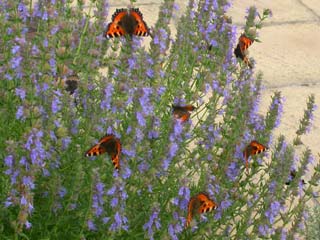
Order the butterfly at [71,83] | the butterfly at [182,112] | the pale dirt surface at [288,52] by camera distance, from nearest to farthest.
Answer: the butterfly at [182,112], the butterfly at [71,83], the pale dirt surface at [288,52]

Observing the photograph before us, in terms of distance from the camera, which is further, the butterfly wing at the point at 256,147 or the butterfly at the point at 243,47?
the butterfly at the point at 243,47

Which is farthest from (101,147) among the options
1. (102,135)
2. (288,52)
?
(288,52)

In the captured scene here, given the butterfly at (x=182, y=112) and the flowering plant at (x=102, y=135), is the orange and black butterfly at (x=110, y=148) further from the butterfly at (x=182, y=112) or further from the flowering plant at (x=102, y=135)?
the butterfly at (x=182, y=112)

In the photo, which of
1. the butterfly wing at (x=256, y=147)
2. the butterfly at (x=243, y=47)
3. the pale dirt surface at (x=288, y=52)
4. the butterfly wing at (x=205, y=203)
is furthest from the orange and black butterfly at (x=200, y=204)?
the pale dirt surface at (x=288, y=52)

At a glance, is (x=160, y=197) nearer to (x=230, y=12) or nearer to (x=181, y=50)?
(x=181, y=50)

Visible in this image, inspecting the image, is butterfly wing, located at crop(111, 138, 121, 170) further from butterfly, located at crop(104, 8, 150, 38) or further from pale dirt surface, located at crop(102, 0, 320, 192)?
pale dirt surface, located at crop(102, 0, 320, 192)

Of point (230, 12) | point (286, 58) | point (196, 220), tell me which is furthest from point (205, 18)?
point (230, 12)
